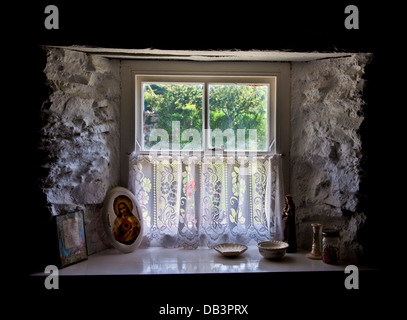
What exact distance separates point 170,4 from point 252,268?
59.6 inches

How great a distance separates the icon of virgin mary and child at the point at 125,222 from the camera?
1729 millimetres

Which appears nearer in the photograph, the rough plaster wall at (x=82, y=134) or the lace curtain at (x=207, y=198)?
the rough plaster wall at (x=82, y=134)

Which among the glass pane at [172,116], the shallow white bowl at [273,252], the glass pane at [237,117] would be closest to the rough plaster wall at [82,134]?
the glass pane at [172,116]

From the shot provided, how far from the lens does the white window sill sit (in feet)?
4.79

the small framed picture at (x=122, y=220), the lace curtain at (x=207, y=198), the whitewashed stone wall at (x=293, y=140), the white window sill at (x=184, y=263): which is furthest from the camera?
the lace curtain at (x=207, y=198)

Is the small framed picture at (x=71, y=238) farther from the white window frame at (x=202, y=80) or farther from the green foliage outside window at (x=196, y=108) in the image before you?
the green foliage outside window at (x=196, y=108)

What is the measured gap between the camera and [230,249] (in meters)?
1.76

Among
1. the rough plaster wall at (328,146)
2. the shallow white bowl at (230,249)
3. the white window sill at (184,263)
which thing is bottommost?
the white window sill at (184,263)

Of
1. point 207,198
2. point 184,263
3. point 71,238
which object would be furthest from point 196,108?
point 71,238

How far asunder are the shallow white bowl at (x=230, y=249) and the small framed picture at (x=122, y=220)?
1.74 ft

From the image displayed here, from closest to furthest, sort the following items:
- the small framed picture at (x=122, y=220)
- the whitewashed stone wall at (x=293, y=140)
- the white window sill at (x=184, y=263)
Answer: the white window sill at (x=184, y=263) → the whitewashed stone wall at (x=293, y=140) → the small framed picture at (x=122, y=220)

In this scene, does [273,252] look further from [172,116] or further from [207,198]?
[172,116]

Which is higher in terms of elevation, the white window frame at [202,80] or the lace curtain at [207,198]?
the white window frame at [202,80]

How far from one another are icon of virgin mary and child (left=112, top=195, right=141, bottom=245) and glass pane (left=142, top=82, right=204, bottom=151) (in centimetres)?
41
